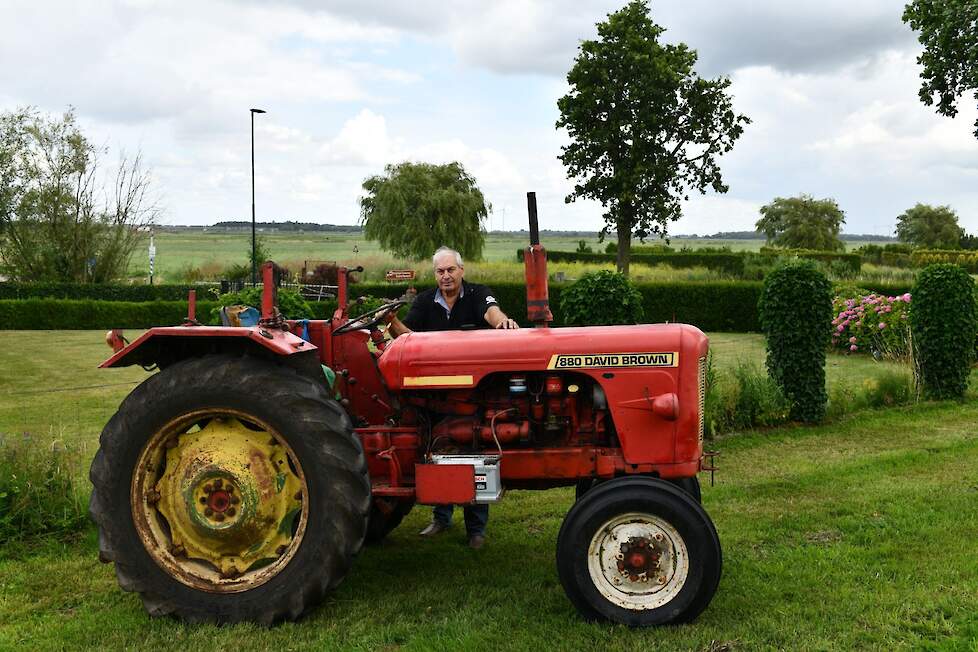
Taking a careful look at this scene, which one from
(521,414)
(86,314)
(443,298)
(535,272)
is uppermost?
(535,272)

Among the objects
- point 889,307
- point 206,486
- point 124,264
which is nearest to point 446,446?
point 206,486

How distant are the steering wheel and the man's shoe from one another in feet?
4.84

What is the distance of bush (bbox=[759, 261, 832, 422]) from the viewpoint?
931 cm

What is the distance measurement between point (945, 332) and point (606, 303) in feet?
13.5

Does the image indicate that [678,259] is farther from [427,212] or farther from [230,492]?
[230,492]

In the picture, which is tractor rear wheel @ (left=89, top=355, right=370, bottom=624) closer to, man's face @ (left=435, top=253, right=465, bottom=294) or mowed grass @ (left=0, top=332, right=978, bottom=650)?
mowed grass @ (left=0, top=332, right=978, bottom=650)

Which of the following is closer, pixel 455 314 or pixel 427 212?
pixel 455 314

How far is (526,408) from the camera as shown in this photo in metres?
4.35

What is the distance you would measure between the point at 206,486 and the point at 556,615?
1.64 metres

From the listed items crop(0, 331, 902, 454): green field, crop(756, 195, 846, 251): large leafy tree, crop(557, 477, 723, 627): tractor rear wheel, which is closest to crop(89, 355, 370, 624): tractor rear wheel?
crop(557, 477, 723, 627): tractor rear wheel

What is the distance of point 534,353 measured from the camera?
4156mm

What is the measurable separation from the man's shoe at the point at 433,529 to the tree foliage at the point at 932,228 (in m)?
71.1

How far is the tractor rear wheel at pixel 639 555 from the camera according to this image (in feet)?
12.5

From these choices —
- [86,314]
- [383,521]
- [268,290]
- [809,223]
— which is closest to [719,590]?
[383,521]
